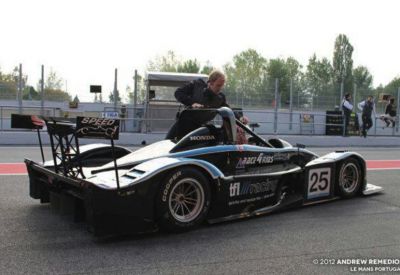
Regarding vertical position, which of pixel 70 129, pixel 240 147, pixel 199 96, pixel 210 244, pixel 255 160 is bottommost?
pixel 210 244

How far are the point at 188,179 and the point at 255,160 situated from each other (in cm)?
116

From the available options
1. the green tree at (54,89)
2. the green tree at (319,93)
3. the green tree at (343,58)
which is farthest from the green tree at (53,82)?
the green tree at (343,58)

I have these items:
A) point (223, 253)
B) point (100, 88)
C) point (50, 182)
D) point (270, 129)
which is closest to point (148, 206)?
point (223, 253)

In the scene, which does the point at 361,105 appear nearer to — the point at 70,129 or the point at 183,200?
the point at 183,200

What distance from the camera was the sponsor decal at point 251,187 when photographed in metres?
5.04

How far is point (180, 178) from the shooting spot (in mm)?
4551

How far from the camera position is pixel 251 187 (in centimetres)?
521

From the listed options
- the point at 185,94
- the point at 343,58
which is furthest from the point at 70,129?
the point at 343,58

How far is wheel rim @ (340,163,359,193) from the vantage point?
6289 millimetres

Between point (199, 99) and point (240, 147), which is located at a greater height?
point (199, 99)

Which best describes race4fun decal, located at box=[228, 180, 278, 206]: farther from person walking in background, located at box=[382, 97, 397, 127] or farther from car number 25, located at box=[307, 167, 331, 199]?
person walking in background, located at box=[382, 97, 397, 127]

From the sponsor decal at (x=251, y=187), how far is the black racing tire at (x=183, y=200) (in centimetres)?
38

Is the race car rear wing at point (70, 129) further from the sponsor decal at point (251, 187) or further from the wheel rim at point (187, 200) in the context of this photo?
the sponsor decal at point (251, 187)

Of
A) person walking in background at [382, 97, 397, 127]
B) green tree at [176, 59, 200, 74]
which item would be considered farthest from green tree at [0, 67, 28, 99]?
green tree at [176, 59, 200, 74]
